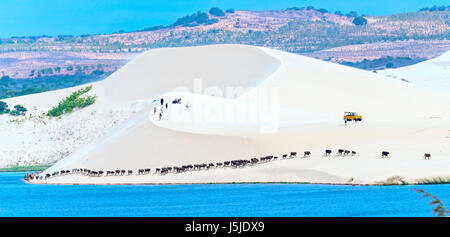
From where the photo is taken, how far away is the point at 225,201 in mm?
62562

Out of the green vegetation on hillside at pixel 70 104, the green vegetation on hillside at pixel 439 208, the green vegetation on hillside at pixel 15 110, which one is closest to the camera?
the green vegetation on hillside at pixel 439 208

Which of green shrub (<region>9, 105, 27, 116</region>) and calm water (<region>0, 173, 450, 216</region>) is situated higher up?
green shrub (<region>9, 105, 27, 116</region>)

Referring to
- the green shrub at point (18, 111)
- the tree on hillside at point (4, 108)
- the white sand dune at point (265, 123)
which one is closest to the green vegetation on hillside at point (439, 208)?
the white sand dune at point (265, 123)

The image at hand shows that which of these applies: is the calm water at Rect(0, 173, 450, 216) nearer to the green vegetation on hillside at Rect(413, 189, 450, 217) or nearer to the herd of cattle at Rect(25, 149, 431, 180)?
the green vegetation on hillside at Rect(413, 189, 450, 217)

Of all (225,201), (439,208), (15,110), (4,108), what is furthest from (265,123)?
(4,108)

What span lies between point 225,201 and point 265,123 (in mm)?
39779

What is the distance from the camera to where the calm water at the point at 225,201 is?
54469 mm

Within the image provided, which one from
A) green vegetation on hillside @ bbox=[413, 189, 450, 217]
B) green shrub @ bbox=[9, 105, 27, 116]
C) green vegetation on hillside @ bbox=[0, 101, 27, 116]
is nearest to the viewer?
green vegetation on hillside @ bbox=[413, 189, 450, 217]

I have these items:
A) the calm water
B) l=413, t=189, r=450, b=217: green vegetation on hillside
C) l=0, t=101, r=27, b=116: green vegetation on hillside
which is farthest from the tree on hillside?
l=413, t=189, r=450, b=217: green vegetation on hillside

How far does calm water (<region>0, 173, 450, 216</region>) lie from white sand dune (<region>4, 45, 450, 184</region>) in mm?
6306

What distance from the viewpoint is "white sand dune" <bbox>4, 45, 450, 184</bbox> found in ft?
275

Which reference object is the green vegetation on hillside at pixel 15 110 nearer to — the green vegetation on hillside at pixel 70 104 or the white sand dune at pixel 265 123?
the green vegetation on hillside at pixel 70 104

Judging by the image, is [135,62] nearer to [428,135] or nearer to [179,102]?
[179,102]

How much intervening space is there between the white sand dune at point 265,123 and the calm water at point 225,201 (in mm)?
6306
